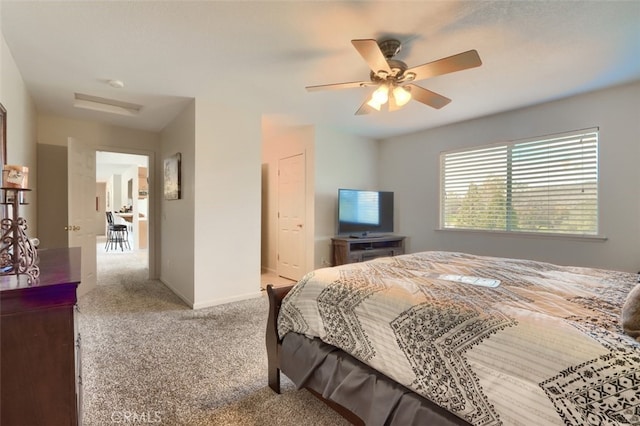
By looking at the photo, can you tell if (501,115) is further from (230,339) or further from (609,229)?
(230,339)

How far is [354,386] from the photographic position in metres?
1.44

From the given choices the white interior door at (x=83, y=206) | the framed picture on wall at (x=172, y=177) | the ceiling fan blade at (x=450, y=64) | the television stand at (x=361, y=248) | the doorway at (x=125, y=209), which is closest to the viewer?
the ceiling fan blade at (x=450, y=64)

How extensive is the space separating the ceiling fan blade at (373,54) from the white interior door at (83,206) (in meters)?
3.80

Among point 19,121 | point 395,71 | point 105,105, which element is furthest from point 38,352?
point 105,105

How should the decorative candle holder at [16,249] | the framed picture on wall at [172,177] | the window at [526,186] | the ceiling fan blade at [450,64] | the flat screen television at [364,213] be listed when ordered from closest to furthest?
the decorative candle holder at [16,249]
the ceiling fan blade at [450,64]
the window at [526,186]
the framed picture on wall at [172,177]
the flat screen television at [364,213]

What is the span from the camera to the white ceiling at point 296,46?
1.93m

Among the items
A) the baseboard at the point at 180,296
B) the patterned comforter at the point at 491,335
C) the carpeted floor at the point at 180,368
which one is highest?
the patterned comforter at the point at 491,335

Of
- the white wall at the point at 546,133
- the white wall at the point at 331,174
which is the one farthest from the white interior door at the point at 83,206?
the white wall at the point at 546,133

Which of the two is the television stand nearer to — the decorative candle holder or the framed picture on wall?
the framed picture on wall

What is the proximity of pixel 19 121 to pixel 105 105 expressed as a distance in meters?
1.10

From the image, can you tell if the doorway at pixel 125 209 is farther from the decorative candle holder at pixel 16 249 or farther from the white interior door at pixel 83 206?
the decorative candle holder at pixel 16 249

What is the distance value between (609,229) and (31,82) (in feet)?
19.5

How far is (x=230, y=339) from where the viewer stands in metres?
2.66

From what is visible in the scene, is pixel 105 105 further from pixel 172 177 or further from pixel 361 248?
pixel 361 248
